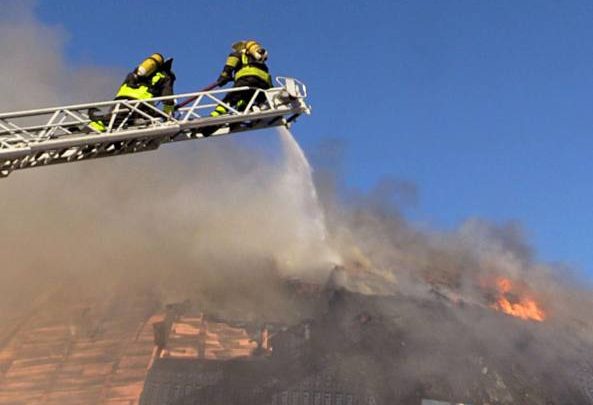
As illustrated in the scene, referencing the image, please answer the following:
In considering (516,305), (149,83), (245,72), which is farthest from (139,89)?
(516,305)

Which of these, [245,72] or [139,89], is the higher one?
[245,72]

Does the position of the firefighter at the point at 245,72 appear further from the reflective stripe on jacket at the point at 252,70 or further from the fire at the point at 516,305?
the fire at the point at 516,305

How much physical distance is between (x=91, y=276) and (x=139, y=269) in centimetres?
247

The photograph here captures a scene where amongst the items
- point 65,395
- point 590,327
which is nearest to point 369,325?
point 65,395

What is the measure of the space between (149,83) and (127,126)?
1031 millimetres

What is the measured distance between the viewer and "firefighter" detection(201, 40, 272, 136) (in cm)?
1048

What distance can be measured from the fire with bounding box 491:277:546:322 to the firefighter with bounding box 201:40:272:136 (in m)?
27.9

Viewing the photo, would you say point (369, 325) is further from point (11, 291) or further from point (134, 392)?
point (11, 291)

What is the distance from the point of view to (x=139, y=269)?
110 ft

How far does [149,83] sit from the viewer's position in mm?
10008

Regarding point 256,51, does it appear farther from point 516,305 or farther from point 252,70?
point 516,305

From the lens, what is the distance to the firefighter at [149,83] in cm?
959

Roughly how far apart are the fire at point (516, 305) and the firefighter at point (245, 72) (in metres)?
27.9

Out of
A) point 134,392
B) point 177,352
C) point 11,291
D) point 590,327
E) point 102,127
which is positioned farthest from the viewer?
point 590,327
